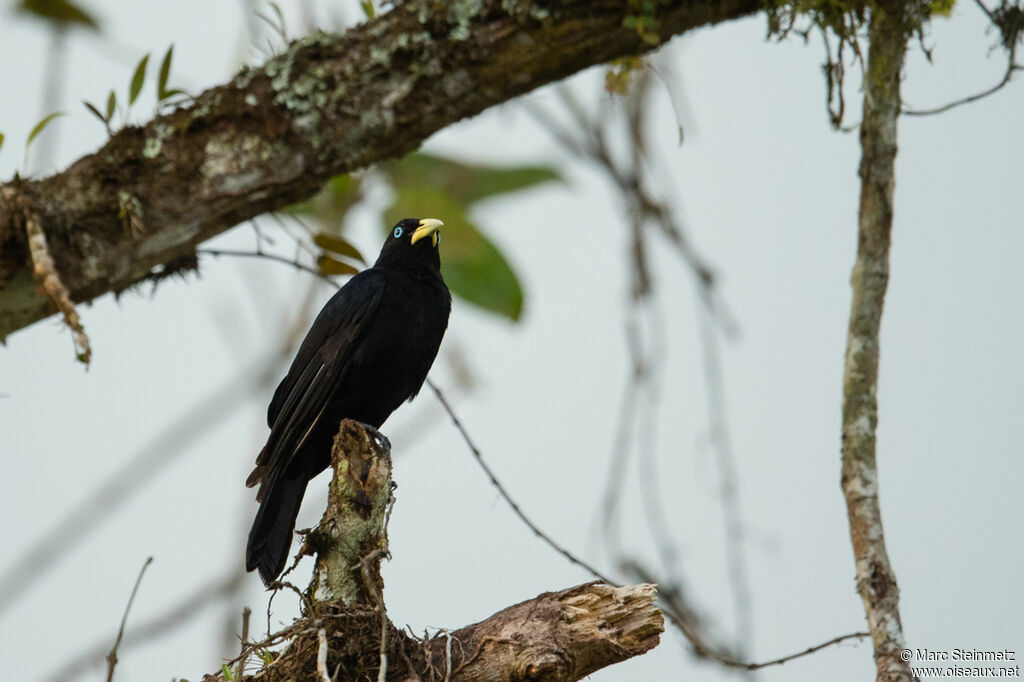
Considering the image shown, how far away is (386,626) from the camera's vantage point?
10.1ft

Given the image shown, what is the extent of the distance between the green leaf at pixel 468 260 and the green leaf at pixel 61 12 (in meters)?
1.52

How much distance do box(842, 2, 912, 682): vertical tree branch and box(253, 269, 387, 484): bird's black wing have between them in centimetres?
211

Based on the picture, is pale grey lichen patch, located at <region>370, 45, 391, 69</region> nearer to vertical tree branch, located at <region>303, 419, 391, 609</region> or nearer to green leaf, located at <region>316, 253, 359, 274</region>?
green leaf, located at <region>316, 253, 359, 274</region>

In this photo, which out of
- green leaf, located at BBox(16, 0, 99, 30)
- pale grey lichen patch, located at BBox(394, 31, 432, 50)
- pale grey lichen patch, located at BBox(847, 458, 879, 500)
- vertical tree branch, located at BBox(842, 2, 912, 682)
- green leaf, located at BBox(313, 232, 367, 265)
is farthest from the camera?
green leaf, located at BBox(16, 0, 99, 30)

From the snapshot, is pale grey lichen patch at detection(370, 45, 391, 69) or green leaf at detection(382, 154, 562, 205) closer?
pale grey lichen patch at detection(370, 45, 391, 69)

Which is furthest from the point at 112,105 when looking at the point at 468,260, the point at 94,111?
the point at 468,260

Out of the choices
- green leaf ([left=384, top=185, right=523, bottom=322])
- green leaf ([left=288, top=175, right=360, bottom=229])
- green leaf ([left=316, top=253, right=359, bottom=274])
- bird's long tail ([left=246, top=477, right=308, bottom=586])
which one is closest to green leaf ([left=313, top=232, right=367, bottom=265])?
green leaf ([left=316, top=253, right=359, bottom=274])

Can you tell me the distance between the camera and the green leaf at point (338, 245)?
173 inches

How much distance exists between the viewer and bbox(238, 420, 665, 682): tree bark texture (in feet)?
9.83

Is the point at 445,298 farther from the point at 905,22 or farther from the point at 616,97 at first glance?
the point at 905,22

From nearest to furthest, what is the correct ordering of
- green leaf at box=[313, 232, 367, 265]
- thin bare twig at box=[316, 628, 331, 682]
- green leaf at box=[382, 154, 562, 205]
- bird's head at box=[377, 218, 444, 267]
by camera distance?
1. thin bare twig at box=[316, 628, 331, 682]
2. green leaf at box=[313, 232, 367, 265]
3. green leaf at box=[382, 154, 562, 205]
4. bird's head at box=[377, 218, 444, 267]

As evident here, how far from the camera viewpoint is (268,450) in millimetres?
4621

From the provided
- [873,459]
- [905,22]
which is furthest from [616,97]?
[873,459]

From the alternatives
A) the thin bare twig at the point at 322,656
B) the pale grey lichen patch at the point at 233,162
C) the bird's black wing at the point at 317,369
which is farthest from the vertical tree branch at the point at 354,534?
the bird's black wing at the point at 317,369
